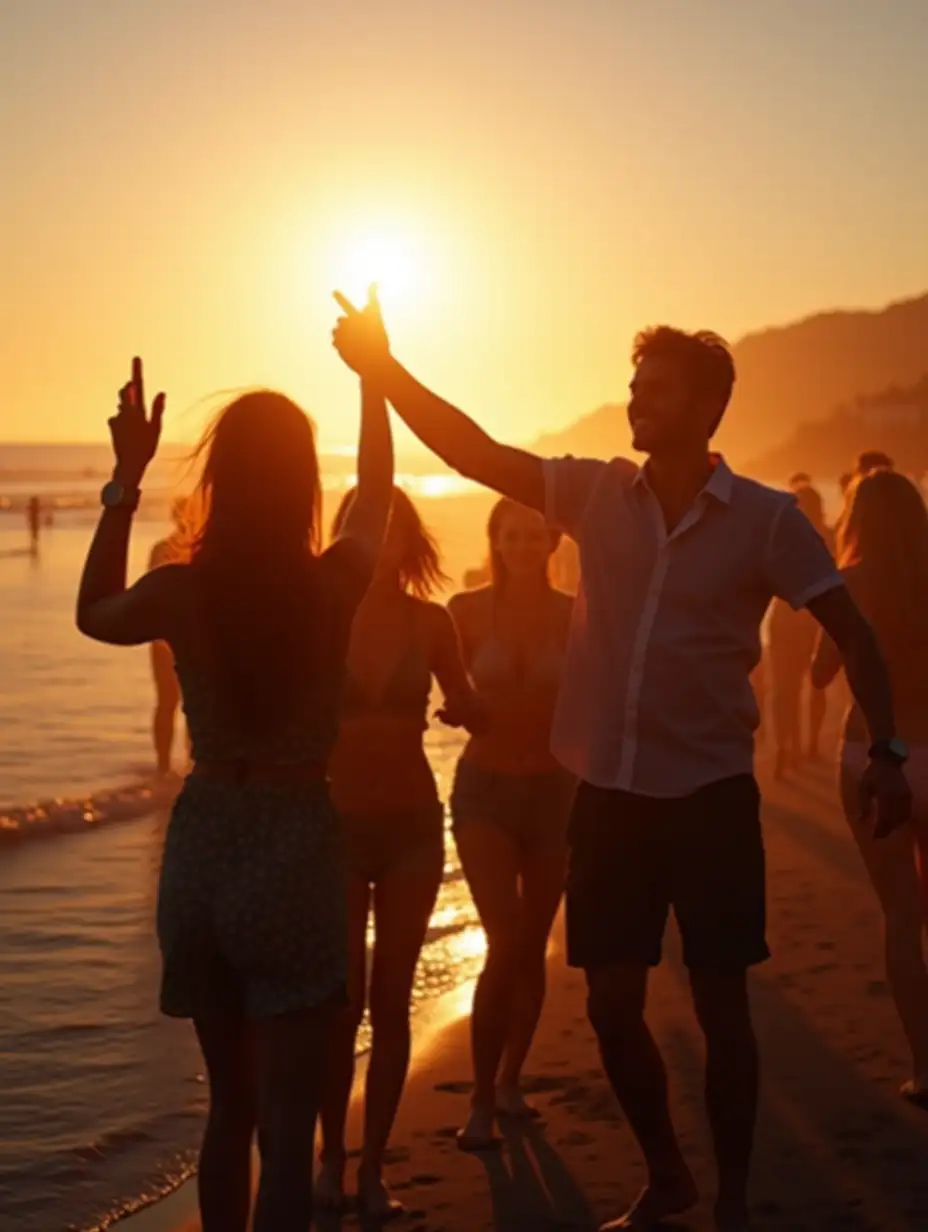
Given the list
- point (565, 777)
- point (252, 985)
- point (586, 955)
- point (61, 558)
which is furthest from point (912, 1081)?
point (61, 558)

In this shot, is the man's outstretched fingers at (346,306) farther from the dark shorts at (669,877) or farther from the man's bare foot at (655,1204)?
the man's bare foot at (655,1204)

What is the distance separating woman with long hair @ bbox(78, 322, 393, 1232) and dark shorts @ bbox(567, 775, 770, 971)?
1.02 metres

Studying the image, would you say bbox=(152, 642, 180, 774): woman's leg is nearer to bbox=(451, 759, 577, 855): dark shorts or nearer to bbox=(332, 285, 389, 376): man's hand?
bbox=(451, 759, 577, 855): dark shorts

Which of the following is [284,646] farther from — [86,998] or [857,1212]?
[86,998]

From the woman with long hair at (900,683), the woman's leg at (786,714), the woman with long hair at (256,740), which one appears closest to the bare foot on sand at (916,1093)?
the woman with long hair at (900,683)

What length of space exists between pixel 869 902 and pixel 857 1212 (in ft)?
13.9

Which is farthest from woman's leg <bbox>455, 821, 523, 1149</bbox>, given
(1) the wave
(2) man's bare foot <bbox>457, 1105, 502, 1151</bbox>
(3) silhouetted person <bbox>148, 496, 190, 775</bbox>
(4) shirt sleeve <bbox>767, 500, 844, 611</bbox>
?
(1) the wave

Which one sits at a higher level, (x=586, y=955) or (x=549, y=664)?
(x=549, y=664)

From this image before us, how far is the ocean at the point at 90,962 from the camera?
18.9ft

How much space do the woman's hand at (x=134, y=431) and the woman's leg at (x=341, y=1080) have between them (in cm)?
177

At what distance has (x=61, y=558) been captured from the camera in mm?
42438

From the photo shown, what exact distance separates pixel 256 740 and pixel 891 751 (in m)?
1.73

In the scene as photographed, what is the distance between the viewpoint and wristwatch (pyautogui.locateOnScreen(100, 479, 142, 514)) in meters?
3.63

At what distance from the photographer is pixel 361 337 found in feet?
13.8
